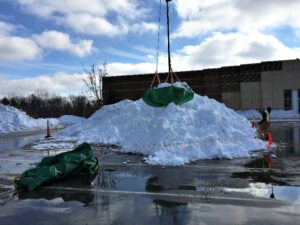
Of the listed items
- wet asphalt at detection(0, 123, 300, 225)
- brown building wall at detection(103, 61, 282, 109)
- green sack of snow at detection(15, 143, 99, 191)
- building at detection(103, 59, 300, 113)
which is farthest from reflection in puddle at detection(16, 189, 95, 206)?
brown building wall at detection(103, 61, 282, 109)

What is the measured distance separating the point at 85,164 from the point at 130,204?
3.40 m

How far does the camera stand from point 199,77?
193 feet

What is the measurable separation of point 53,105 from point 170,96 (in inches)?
3105

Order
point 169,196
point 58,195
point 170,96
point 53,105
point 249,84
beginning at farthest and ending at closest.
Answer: point 53,105 < point 249,84 < point 170,96 < point 58,195 < point 169,196

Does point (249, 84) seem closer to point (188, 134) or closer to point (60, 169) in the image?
point (188, 134)

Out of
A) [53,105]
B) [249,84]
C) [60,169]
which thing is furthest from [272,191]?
[53,105]

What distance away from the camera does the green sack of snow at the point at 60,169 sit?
9.57 meters

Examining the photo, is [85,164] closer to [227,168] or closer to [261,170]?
[227,168]

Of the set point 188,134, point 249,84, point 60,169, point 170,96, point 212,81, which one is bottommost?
point 60,169

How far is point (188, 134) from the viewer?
14695 mm

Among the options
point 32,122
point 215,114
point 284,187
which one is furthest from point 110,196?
point 32,122

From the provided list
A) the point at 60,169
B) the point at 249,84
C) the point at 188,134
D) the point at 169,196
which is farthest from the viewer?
the point at 249,84

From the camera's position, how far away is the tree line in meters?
73.9

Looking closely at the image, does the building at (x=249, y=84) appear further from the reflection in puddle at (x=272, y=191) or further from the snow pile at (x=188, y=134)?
the reflection in puddle at (x=272, y=191)
